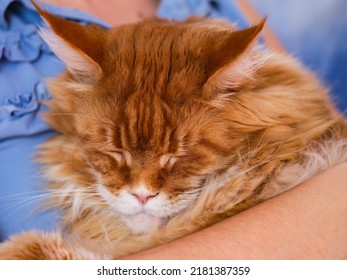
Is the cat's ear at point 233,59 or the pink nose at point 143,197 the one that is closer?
the cat's ear at point 233,59

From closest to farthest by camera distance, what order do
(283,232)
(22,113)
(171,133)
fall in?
1. (283,232)
2. (171,133)
3. (22,113)

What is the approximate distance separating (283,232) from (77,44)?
0.67 m

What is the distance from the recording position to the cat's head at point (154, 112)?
1197 mm

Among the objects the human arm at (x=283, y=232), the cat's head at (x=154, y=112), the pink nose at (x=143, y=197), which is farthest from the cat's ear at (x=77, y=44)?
the human arm at (x=283, y=232)

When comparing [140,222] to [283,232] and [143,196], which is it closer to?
[143,196]

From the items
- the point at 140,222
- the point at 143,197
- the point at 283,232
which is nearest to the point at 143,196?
the point at 143,197

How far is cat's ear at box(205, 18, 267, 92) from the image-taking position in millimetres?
1053

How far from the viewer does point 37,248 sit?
45.4 inches

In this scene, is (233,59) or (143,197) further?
(143,197)

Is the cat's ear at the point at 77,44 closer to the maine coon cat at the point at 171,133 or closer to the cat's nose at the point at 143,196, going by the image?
the maine coon cat at the point at 171,133

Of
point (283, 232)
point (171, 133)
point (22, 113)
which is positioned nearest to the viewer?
point (283, 232)

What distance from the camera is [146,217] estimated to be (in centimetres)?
127

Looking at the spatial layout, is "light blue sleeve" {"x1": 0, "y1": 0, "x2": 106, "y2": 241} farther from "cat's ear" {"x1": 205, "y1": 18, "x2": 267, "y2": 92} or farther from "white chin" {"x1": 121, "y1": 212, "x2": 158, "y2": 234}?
"cat's ear" {"x1": 205, "y1": 18, "x2": 267, "y2": 92}

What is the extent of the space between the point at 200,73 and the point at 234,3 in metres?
0.87
